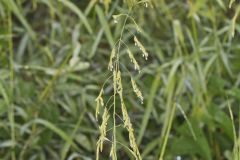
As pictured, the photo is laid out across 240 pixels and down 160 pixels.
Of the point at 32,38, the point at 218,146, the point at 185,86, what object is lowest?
the point at 218,146

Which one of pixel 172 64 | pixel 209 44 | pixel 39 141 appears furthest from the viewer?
pixel 209 44

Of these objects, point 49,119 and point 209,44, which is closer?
point 49,119

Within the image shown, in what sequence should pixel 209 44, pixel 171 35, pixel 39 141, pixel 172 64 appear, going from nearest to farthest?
pixel 39 141 < pixel 172 64 < pixel 209 44 < pixel 171 35

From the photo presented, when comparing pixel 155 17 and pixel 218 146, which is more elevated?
pixel 155 17

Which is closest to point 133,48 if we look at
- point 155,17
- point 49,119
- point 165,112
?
point 155,17

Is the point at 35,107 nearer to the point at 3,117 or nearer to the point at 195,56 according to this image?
the point at 3,117

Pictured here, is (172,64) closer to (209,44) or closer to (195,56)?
(195,56)
